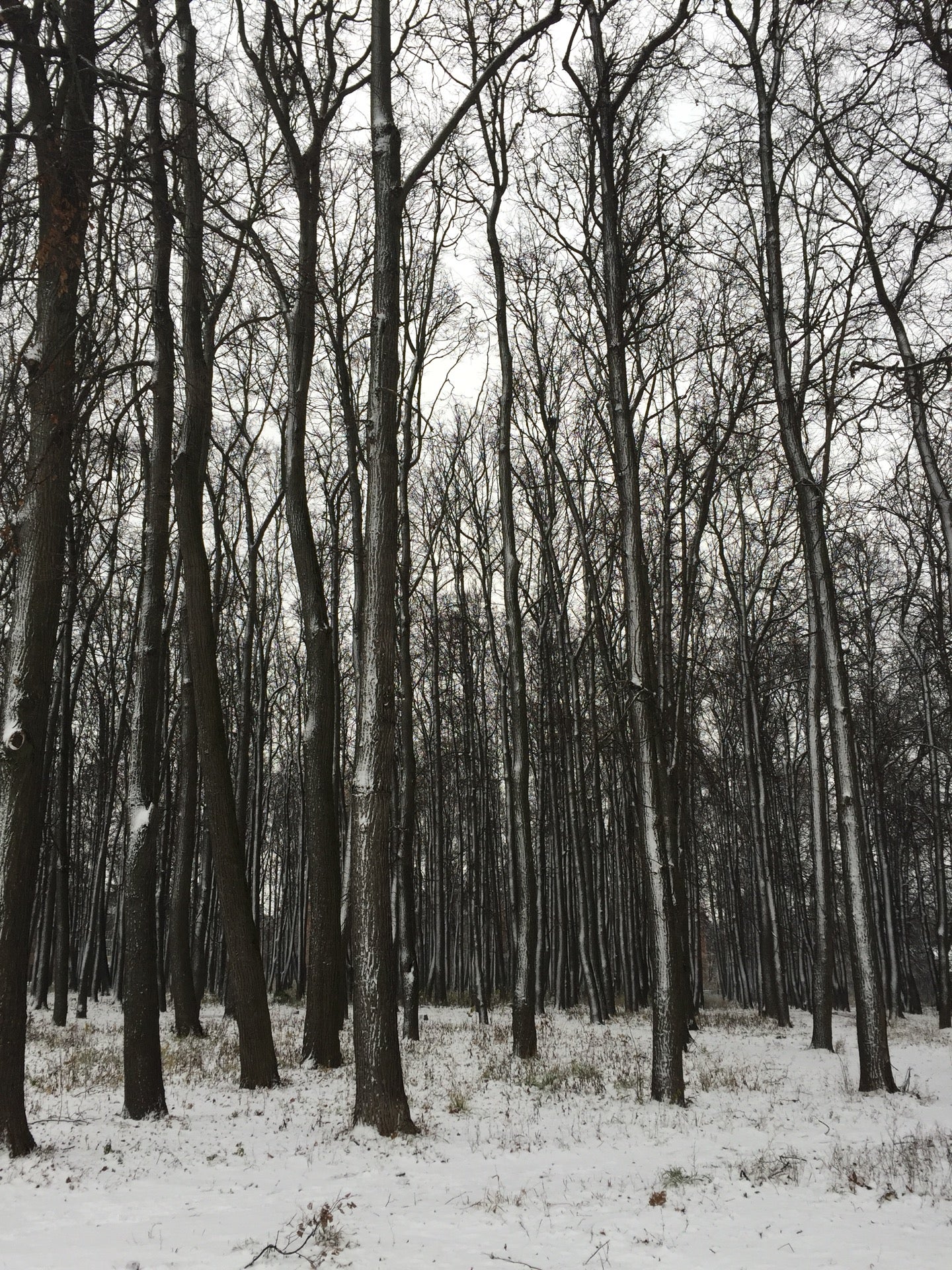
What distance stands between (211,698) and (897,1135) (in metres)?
7.00

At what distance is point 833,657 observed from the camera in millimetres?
9625

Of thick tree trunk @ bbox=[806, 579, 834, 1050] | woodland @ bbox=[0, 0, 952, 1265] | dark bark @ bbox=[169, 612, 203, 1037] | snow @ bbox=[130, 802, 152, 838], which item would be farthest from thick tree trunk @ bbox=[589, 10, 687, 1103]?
dark bark @ bbox=[169, 612, 203, 1037]

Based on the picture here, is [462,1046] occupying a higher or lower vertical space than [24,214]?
lower

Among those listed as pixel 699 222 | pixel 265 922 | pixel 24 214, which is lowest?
pixel 265 922

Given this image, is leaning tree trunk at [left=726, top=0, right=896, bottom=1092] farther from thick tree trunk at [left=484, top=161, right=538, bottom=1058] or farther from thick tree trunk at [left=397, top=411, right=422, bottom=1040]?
thick tree trunk at [left=397, top=411, right=422, bottom=1040]

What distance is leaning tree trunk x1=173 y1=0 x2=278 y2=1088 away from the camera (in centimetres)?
816

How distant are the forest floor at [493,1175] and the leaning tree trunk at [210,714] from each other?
0.79m

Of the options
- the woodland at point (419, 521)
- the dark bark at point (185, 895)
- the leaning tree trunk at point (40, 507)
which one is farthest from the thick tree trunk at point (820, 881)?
the leaning tree trunk at point (40, 507)

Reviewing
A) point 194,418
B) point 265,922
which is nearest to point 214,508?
point 194,418

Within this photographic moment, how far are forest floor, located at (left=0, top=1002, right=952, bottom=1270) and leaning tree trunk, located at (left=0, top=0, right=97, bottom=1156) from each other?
1066 mm

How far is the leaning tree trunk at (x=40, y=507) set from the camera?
538 centimetres

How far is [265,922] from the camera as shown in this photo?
41.4m

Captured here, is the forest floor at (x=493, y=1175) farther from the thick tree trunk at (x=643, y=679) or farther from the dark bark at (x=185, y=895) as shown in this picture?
the dark bark at (x=185, y=895)

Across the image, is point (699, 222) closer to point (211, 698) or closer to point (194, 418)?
point (194, 418)
